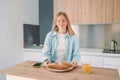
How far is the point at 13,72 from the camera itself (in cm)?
124

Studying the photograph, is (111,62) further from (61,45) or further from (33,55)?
(33,55)

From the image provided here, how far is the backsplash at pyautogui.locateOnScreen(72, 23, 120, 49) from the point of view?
2.92m

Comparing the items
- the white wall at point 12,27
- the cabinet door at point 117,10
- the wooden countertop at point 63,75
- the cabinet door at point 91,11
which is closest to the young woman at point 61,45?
the wooden countertop at point 63,75

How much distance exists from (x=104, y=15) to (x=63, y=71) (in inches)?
69.0

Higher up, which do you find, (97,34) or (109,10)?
(109,10)

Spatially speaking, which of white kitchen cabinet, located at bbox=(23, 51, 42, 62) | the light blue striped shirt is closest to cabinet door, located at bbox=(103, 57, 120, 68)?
the light blue striped shirt

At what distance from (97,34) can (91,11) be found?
0.62 m

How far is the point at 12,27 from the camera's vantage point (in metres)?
2.51

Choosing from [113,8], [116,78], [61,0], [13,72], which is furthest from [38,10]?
[116,78]

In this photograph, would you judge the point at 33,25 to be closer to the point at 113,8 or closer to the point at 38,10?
the point at 38,10

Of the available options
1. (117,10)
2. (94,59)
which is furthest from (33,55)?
(117,10)

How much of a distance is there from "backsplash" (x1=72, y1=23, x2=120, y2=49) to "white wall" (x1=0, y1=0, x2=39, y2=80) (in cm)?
118

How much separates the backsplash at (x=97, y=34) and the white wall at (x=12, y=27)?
1.18 meters

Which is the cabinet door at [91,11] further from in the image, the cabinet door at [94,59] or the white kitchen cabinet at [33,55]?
the white kitchen cabinet at [33,55]
